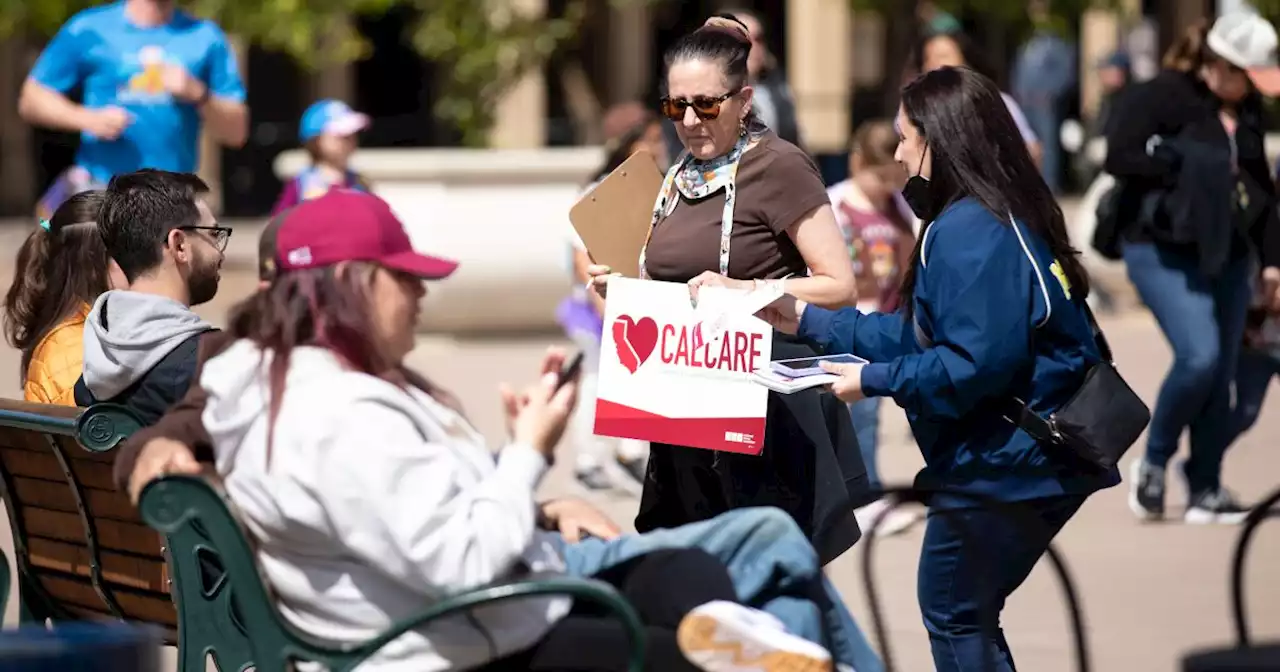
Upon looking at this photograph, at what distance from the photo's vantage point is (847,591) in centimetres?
671

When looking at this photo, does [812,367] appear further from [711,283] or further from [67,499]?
[67,499]

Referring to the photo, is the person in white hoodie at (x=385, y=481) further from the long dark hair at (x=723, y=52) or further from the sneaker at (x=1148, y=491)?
the sneaker at (x=1148, y=491)

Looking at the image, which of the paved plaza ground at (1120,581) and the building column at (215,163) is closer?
the paved plaza ground at (1120,581)

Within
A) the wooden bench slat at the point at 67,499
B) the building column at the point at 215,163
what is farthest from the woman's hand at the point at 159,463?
the building column at the point at 215,163

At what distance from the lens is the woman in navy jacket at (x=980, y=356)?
4285 millimetres

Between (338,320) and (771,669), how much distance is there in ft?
3.06

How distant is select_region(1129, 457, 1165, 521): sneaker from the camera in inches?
306

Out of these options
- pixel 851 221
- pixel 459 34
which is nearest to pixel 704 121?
pixel 851 221

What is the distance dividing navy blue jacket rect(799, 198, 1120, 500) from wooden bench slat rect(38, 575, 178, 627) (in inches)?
60.0

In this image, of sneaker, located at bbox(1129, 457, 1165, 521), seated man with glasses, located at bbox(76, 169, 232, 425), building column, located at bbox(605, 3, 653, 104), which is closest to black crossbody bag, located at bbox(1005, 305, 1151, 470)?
seated man with glasses, located at bbox(76, 169, 232, 425)

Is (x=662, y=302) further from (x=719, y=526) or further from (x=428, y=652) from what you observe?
(x=428, y=652)

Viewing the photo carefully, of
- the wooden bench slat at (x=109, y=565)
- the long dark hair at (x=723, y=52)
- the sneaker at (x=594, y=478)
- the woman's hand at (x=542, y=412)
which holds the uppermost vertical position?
the long dark hair at (x=723, y=52)

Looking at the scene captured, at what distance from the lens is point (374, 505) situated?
3.41 metres

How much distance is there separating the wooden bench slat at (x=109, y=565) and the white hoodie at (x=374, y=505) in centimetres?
77
